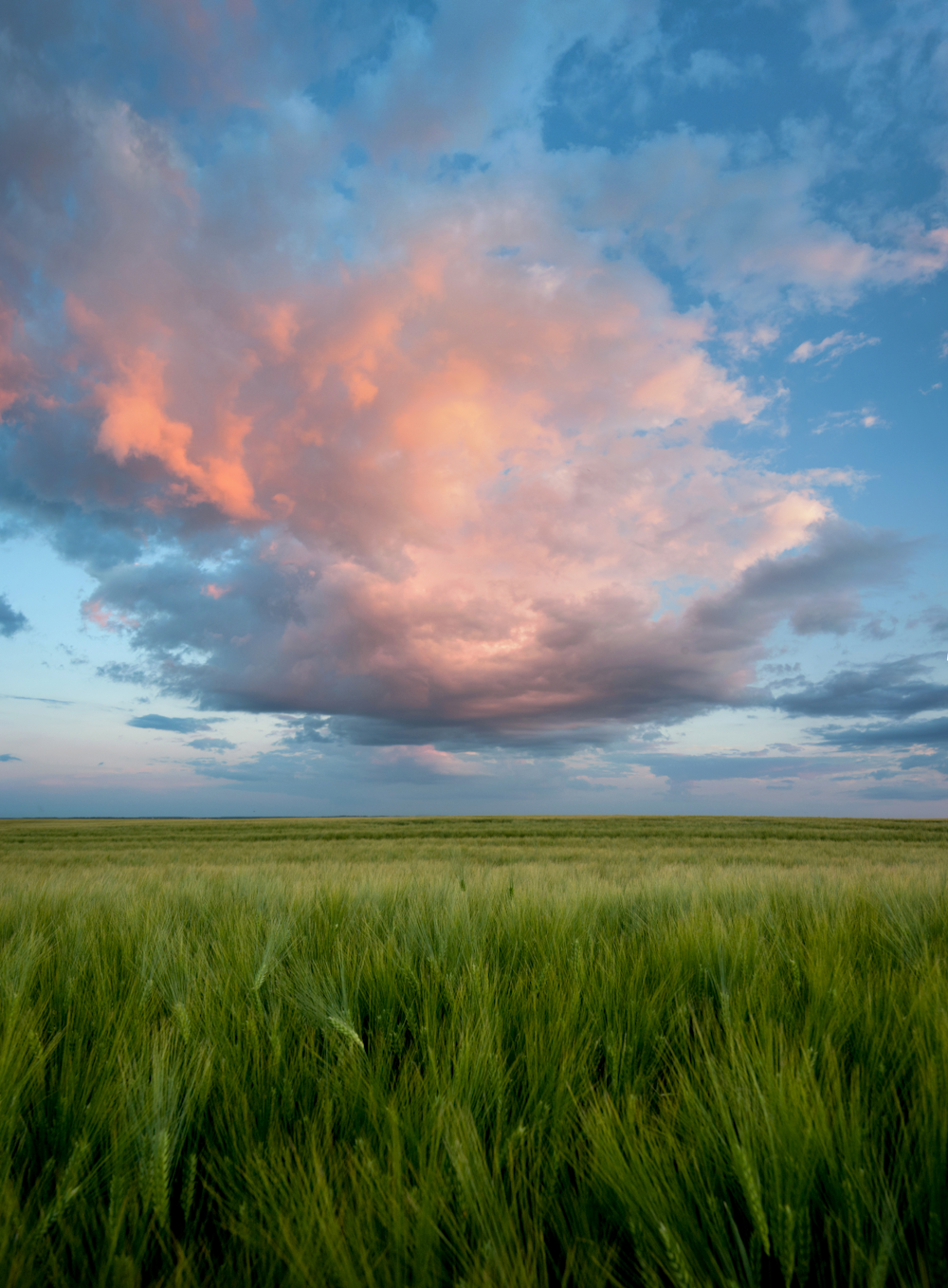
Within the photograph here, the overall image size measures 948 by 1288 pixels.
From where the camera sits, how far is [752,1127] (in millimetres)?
1003

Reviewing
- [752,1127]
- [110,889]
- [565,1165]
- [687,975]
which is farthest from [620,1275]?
[110,889]

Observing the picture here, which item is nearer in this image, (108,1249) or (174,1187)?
(108,1249)

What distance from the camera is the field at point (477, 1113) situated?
901 millimetres

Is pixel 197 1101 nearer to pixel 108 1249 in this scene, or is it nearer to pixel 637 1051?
pixel 108 1249

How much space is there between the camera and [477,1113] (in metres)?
1.23

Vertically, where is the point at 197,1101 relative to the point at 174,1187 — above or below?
above

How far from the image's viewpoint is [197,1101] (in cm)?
127

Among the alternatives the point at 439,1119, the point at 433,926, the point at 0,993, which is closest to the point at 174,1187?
the point at 439,1119

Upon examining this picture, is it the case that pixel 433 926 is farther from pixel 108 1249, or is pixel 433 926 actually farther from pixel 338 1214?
pixel 108 1249

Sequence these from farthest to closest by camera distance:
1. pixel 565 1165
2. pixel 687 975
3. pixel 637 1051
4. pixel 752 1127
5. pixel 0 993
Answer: pixel 687 975, pixel 0 993, pixel 637 1051, pixel 565 1165, pixel 752 1127

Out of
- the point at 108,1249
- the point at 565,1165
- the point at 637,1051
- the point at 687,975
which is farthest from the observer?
the point at 687,975

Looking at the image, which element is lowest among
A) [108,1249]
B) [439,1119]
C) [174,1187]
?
[174,1187]

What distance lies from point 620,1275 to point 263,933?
1986mm

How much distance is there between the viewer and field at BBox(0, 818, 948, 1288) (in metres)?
0.90
